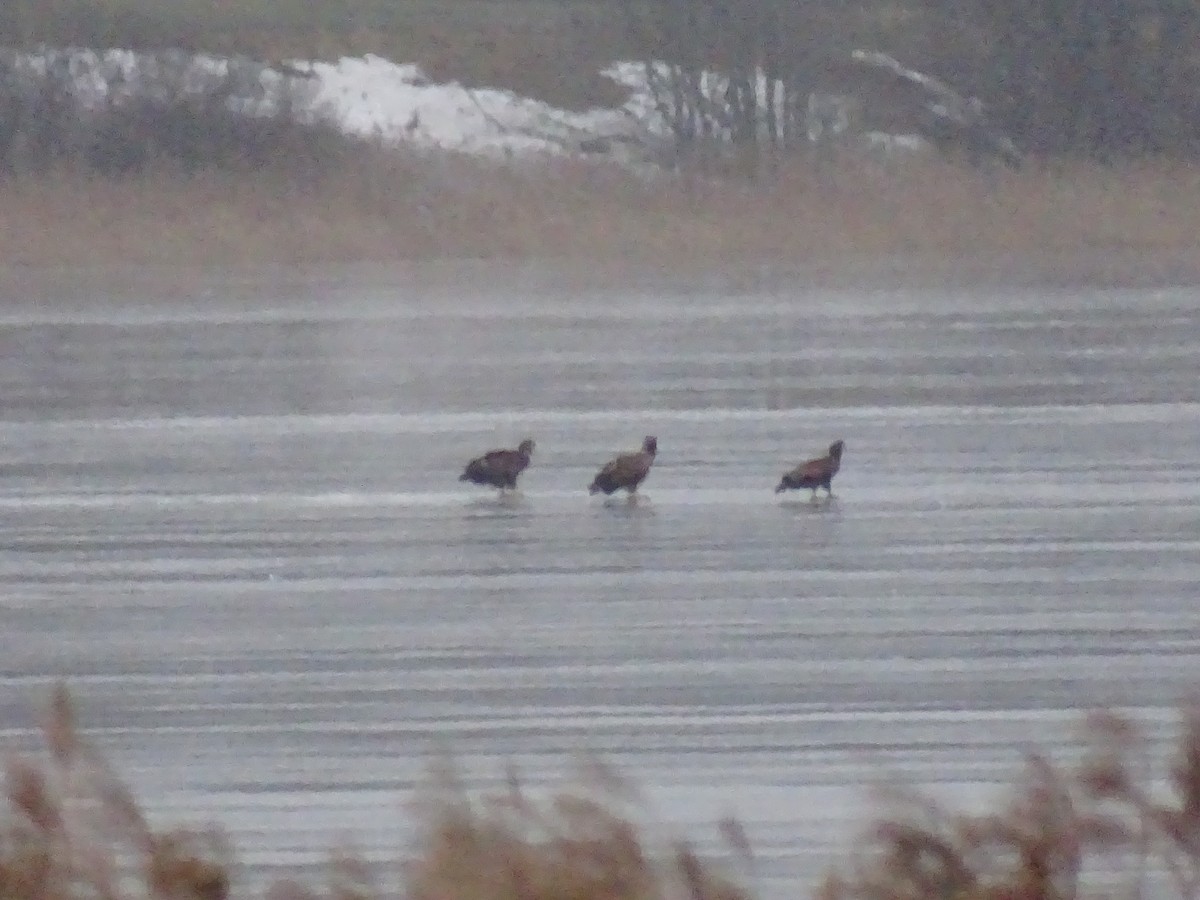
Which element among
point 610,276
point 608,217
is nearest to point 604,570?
point 610,276

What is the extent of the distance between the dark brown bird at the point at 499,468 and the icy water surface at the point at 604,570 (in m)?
0.11

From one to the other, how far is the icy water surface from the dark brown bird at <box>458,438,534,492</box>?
4.5 inches

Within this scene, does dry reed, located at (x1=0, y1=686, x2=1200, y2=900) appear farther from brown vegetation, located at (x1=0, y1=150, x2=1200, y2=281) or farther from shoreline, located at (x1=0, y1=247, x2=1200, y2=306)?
brown vegetation, located at (x1=0, y1=150, x2=1200, y2=281)

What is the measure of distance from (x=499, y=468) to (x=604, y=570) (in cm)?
217

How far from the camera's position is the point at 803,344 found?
21.1 meters

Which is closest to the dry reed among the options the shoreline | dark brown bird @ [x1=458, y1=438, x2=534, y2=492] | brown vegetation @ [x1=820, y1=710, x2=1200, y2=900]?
brown vegetation @ [x1=820, y1=710, x2=1200, y2=900]

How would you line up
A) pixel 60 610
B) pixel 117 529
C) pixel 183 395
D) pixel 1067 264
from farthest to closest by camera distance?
pixel 1067 264
pixel 183 395
pixel 117 529
pixel 60 610

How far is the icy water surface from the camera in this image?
7.82m

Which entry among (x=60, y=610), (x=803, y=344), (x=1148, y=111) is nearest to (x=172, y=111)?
(x=1148, y=111)

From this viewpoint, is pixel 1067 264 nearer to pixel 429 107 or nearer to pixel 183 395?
pixel 183 395

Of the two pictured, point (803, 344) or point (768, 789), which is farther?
point (803, 344)

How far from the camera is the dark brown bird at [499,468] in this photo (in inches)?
521

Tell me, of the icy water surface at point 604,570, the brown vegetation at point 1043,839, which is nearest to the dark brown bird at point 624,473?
the icy water surface at point 604,570

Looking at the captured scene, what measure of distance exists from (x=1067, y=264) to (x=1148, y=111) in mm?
8338
